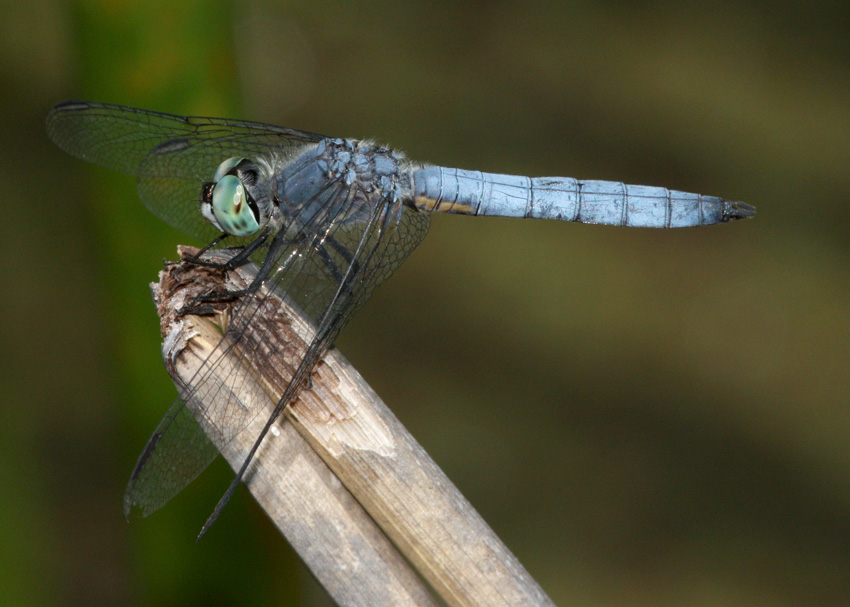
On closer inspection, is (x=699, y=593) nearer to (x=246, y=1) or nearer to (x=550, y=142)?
(x=550, y=142)

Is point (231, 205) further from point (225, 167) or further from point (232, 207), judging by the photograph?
point (225, 167)

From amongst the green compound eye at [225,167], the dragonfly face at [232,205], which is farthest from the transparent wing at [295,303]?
the green compound eye at [225,167]

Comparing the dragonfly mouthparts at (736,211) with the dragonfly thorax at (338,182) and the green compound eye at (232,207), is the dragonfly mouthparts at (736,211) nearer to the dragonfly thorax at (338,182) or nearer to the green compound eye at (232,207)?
the dragonfly thorax at (338,182)

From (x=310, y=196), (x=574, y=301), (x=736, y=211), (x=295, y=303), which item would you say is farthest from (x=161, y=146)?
(x=574, y=301)

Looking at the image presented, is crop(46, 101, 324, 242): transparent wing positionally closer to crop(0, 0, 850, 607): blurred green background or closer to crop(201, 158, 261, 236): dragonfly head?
crop(201, 158, 261, 236): dragonfly head

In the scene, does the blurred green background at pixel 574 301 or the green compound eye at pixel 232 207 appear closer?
the green compound eye at pixel 232 207

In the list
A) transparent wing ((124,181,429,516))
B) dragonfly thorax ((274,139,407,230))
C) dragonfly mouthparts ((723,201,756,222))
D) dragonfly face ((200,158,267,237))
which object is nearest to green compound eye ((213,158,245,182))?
dragonfly face ((200,158,267,237))
